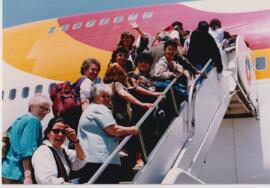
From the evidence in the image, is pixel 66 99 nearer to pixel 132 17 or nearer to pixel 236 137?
pixel 236 137

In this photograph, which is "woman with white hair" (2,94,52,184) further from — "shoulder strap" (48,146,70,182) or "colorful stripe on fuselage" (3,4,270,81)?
"colorful stripe on fuselage" (3,4,270,81)

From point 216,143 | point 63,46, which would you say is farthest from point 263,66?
point 63,46

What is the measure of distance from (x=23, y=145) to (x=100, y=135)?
0.71 metres

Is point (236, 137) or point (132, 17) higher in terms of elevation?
point (132, 17)

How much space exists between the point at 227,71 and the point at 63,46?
229 cm

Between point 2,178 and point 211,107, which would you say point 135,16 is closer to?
point 211,107

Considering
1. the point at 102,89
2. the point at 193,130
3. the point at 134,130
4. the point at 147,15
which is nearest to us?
the point at 134,130

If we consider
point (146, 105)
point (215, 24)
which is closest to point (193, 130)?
point (146, 105)

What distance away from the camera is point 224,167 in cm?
475

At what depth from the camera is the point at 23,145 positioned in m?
3.50

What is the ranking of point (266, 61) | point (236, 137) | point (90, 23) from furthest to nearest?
1. point (90, 23)
2. point (266, 61)
3. point (236, 137)

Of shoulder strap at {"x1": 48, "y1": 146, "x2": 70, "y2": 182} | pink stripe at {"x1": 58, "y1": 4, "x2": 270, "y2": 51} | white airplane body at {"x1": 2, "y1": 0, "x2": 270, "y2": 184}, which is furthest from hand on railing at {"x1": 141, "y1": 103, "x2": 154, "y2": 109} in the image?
pink stripe at {"x1": 58, "y1": 4, "x2": 270, "y2": 51}

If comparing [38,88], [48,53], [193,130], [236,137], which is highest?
[48,53]

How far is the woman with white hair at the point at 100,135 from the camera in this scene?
3.07 m
